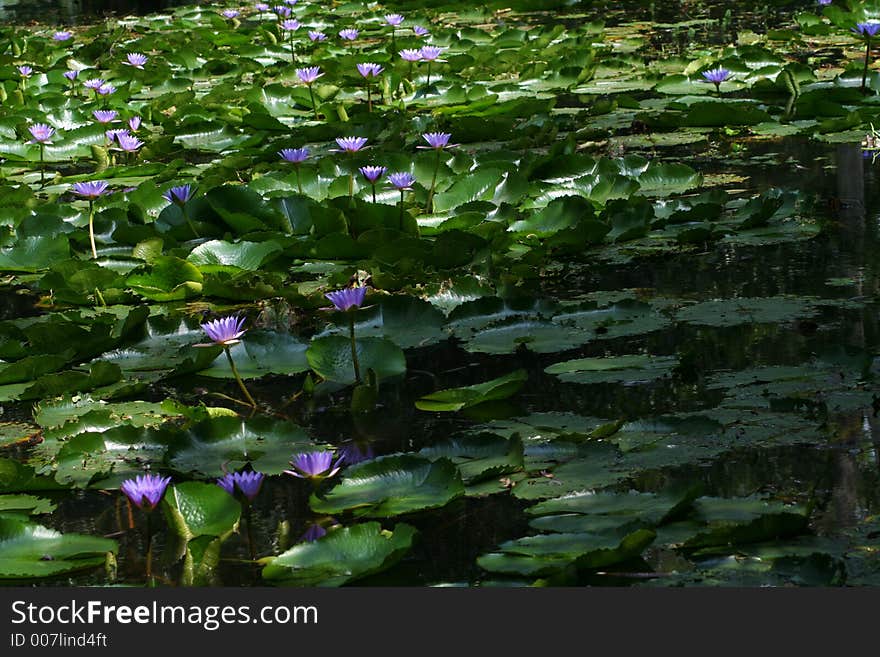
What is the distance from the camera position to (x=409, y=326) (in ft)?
9.00

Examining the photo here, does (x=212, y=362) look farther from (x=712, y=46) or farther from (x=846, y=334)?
(x=712, y=46)

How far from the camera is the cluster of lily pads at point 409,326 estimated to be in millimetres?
1846

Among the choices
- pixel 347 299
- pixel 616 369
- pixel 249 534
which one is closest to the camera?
pixel 249 534

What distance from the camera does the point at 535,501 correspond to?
1918 millimetres

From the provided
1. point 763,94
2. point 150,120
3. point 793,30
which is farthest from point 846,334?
point 793,30

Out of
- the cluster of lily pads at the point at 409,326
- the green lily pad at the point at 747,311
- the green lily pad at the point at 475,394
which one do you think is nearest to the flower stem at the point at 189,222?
the cluster of lily pads at the point at 409,326

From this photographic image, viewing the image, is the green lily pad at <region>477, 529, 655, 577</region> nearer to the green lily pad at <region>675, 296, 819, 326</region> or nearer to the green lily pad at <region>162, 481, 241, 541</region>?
the green lily pad at <region>162, 481, 241, 541</region>

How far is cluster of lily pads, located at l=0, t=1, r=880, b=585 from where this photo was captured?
1.85 m

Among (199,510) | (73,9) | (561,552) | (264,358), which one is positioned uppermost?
(73,9)

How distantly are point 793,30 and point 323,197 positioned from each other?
4.02 metres

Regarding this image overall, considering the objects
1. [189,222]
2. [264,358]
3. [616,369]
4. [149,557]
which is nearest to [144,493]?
[149,557]

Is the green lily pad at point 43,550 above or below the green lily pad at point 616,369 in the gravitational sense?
below

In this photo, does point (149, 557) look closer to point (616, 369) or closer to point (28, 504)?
point (28, 504)

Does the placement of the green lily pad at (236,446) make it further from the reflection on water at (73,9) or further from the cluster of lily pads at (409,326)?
the reflection on water at (73,9)
